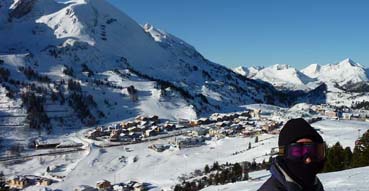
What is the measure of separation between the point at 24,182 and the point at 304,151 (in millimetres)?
67653

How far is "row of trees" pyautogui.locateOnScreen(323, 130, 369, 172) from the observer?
36.6 meters

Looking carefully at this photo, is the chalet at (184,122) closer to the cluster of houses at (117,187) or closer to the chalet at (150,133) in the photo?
the chalet at (150,133)

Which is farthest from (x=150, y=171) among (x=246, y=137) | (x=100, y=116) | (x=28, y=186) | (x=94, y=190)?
(x=100, y=116)

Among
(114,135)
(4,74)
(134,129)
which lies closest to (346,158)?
(114,135)

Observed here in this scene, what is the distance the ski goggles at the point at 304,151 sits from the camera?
3.60 meters

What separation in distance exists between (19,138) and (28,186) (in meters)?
43.1

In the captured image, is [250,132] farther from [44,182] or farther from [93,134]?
[44,182]

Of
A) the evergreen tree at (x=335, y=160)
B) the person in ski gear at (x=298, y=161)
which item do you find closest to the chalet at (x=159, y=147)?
the evergreen tree at (x=335, y=160)

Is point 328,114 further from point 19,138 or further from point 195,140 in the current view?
point 19,138

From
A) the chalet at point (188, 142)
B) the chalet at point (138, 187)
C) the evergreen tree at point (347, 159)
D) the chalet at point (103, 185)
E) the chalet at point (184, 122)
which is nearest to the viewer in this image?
the evergreen tree at point (347, 159)

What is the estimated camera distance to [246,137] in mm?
97875

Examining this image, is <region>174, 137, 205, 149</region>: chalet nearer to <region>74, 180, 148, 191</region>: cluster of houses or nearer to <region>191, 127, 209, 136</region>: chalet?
<region>191, 127, 209, 136</region>: chalet

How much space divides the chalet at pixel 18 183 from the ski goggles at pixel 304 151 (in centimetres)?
6555

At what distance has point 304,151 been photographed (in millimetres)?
3621
